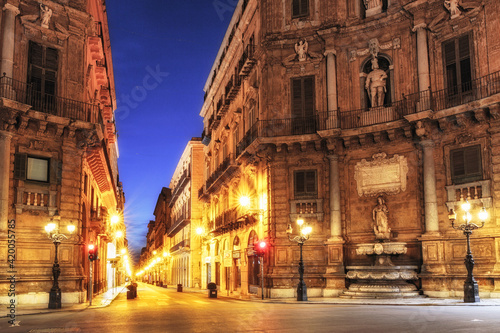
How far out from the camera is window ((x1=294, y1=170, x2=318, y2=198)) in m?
29.7

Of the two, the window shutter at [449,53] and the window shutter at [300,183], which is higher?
the window shutter at [449,53]

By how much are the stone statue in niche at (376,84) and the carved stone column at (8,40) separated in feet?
55.5

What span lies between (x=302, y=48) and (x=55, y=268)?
1678cm

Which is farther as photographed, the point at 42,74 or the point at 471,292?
the point at 42,74

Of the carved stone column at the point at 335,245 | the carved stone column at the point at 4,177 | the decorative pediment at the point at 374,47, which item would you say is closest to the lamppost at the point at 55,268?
the carved stone column at the point at 4,177

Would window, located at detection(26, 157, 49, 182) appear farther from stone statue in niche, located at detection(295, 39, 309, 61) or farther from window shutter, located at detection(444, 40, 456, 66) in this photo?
window shutter, located at detection(444, 40, 456, 66)

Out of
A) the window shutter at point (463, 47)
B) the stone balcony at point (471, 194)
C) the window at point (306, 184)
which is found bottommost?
the stone balcony at point (471, 194)

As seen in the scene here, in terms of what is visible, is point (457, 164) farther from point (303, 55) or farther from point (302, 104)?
point (303, 55)

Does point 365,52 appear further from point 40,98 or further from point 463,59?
point 40,98

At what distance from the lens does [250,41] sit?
35688 mm

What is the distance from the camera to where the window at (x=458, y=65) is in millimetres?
25500

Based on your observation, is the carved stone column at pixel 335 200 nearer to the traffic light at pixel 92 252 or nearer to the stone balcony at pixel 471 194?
the stone balcony at pixel 471 194

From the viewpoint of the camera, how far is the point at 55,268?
23.1 meters

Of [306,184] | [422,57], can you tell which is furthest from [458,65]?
[306,184]
